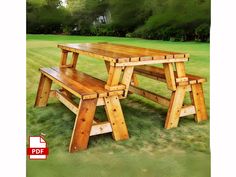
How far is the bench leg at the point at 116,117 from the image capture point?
2.47 m

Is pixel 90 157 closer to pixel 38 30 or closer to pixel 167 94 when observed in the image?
pixel 38 30

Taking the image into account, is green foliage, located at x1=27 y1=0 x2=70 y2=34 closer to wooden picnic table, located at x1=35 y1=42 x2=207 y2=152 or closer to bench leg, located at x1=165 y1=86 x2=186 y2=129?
wooden picnic table, located at x1=35 y1=42 x2=207 y2=152

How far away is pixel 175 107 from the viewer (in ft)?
9.20

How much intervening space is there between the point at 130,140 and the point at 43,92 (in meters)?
1.10


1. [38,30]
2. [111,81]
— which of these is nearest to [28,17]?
[38,30]

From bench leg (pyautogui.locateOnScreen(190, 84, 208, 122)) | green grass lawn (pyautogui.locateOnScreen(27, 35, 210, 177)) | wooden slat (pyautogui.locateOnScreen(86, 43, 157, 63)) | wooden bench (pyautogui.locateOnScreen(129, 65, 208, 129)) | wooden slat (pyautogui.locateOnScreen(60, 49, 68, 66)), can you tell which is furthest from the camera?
wooden slat (pyautogui.locateOnScreen(60, 49, 68, 66))

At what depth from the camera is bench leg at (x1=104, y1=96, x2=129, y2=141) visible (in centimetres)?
247

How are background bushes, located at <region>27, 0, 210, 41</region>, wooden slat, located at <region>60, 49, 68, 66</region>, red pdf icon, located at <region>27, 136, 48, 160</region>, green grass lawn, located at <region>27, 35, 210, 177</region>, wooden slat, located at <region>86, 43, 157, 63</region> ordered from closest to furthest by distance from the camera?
green grass lawn, located at <region>27, 35, 210, 177</region> → red pdf icon, located at <region>27, 136, 48, 160</region> → wooden slat, located at <region>86, 43, 157, 63</region> → background bushes, located at <region>27, 0, 210, 41</region> → wooden slat, located at <region>60, 49, 68, 66</region>

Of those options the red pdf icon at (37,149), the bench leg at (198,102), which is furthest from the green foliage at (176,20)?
the red pdf icon at (37,149)

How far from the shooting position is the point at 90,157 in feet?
7.69

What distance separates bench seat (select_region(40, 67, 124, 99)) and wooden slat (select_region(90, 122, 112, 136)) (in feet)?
0.74

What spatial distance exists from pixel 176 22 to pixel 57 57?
134 centimetres

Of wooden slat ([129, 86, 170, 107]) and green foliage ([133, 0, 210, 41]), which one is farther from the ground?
green foliage ([133, 0, 210, 41])

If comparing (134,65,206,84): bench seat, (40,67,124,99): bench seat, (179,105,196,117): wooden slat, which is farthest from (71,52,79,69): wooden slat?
(179,105,196,117): wooden slat
